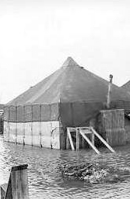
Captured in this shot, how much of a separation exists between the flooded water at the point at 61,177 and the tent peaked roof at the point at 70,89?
6.56m

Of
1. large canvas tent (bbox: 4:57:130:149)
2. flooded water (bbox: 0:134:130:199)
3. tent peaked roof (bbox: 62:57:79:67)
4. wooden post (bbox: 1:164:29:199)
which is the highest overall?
tent peaked roof (bbox: 62:57:79:67)

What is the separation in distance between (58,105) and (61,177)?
48.2ft

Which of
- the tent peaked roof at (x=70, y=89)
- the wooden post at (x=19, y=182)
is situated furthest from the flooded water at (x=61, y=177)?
the wooden post at (x=19, y=182)

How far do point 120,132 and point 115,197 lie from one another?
1842 cm

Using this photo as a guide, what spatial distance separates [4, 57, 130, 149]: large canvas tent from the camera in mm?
31750

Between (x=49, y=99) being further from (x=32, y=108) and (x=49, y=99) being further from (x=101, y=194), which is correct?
(x=101, y=194)

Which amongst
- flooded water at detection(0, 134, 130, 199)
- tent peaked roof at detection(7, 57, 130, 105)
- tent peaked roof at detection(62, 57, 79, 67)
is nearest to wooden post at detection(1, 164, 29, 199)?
flooded water at detection(0, 134, 130, 199)

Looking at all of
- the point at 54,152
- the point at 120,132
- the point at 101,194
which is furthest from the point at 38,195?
the point at 120,132

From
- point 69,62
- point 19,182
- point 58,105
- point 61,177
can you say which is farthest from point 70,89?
point 19,182

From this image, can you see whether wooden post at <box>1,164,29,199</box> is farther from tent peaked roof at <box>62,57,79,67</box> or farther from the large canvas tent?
tent peaked roof at <box>62,57,79,67</box>

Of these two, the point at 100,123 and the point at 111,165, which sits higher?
the point at 100,123

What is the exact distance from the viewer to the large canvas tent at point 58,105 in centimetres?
3175

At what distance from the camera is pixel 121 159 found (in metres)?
22.9

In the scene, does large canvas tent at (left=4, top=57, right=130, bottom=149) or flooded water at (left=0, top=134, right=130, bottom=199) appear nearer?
flooded water at (left=0, top=134, right=130, bottom=199)
